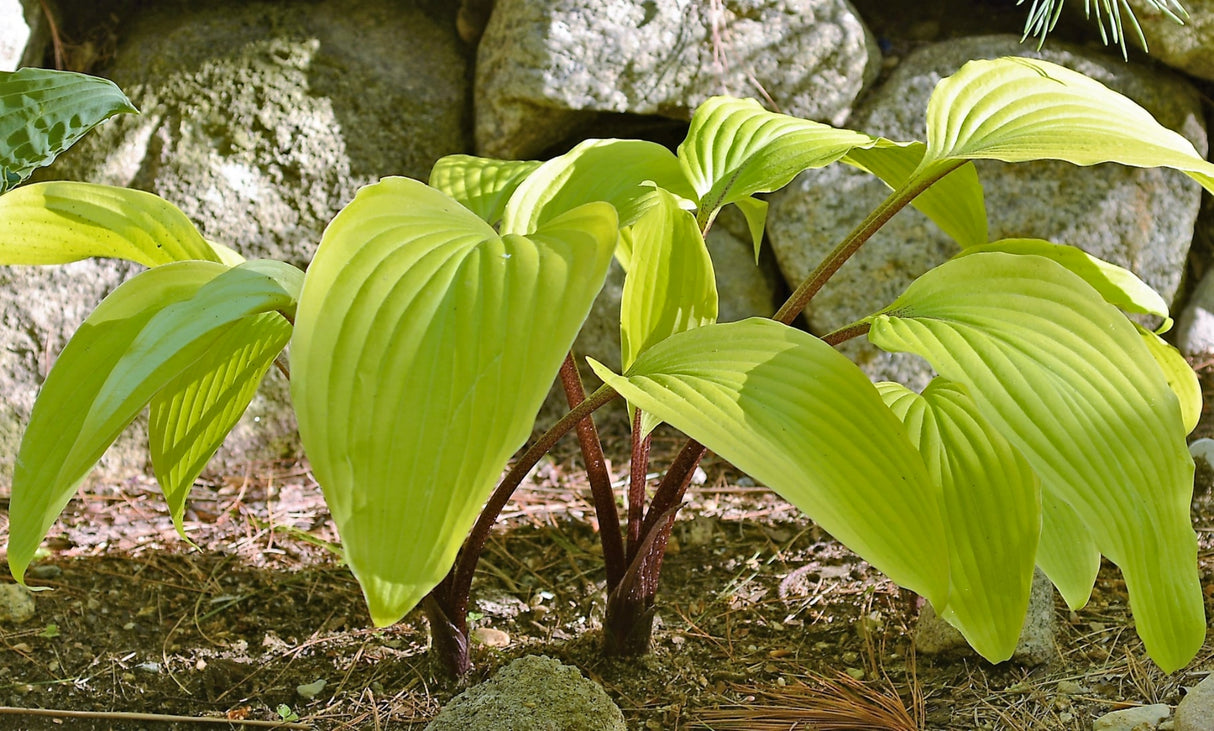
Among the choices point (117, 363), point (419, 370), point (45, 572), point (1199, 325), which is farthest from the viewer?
point (1199, 325)

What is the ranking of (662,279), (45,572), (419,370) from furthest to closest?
(45,572) → (662,279) → (419,370)

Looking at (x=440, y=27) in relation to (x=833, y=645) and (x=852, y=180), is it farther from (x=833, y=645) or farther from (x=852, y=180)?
(x=833, y=645)

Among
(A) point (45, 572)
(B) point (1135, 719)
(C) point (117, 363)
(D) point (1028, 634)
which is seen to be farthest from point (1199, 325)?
(A) point (45, 572)

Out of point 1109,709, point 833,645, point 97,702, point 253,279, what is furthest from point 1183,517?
point 97,702

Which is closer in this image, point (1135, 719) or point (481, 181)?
point (1135, 719)

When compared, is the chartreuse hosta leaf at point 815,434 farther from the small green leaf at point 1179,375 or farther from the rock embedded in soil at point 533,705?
the small green leaf at point 1179,375

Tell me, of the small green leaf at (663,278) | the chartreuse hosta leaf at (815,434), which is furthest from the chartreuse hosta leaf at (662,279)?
the chartreuse hosta leaf at (815,434)

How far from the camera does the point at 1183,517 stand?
0.69 metres

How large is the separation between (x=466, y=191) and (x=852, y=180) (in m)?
0.81

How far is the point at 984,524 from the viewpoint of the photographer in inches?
31.8

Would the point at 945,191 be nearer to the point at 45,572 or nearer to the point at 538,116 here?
the point at 538,116

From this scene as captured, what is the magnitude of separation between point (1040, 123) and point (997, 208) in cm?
73

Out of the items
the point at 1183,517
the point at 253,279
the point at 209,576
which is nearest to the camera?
the point at 1183,517

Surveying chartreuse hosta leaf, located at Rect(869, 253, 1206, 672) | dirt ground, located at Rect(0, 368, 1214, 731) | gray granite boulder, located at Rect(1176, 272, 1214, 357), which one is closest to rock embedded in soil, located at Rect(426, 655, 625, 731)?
dirt ground, located at Rect(0, 368, 1214, 731)
